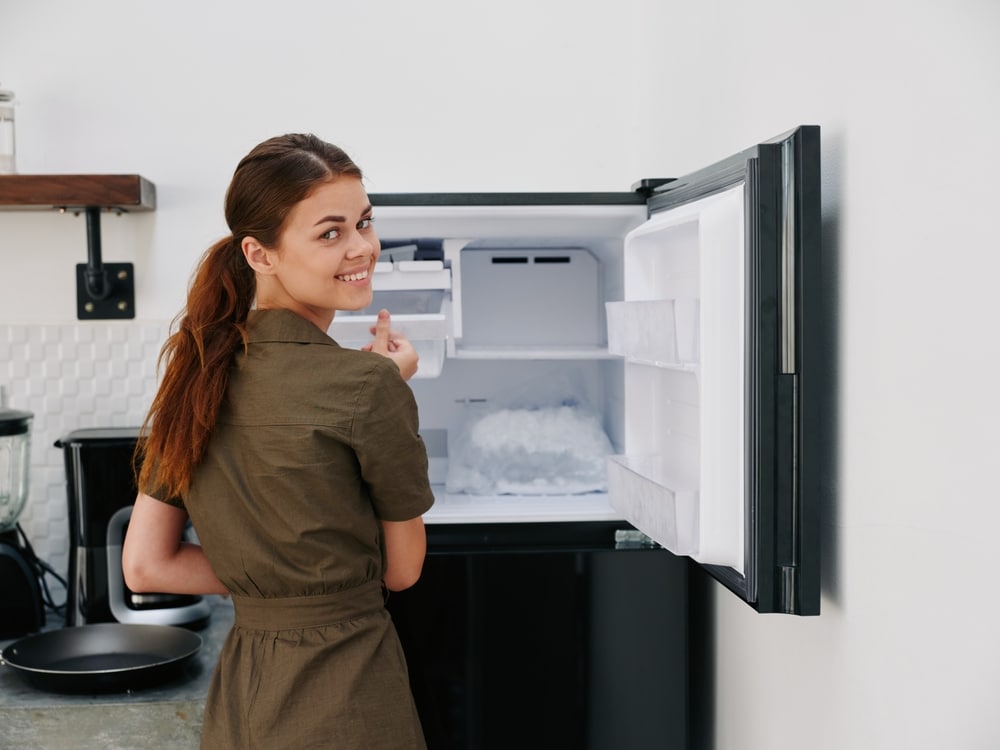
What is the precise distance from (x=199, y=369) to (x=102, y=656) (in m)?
0.82

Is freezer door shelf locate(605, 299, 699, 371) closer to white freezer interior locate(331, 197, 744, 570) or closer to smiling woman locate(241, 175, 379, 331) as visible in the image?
white freezer interior locate(331, 197, 744, 570)

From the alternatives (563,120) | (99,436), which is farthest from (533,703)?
(563,120)

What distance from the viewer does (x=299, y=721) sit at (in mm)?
1258

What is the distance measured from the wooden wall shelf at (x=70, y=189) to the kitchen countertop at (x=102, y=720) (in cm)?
98

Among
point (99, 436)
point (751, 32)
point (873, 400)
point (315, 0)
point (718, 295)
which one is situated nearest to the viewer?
point (873, 400)

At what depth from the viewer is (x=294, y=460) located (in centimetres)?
120

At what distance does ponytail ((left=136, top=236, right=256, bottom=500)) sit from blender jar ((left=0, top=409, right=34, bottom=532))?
2.86 ft

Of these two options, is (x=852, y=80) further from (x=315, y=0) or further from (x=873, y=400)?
(x=315, y=0)

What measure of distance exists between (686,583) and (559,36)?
128 centimetres

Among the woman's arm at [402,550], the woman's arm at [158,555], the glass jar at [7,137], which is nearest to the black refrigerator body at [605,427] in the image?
the woman's arm at [402,550]

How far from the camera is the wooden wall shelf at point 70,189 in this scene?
209 cm

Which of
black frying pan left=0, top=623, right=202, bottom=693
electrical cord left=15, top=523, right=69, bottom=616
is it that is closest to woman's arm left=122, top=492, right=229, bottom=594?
black frying pan left=0, top=623, right=202, bottom=693

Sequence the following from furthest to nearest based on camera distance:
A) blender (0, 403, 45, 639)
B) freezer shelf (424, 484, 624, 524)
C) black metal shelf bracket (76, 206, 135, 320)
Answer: black metal shelf bracket (76, 206, 135, 320), blender (0, 403, 45, 639), freezer shelf (424, 484, 624, 524)

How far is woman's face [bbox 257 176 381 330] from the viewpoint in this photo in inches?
48.3
